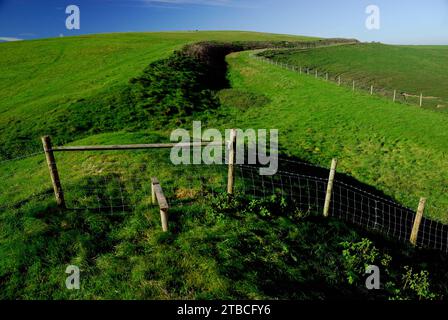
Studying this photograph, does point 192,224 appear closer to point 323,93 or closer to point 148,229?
point 148,229

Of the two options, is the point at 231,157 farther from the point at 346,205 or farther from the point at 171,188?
the point at 346,205

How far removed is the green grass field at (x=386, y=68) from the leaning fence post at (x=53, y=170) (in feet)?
133

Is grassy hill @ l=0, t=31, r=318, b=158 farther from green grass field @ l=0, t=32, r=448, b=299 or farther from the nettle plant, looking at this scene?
the nettle plant

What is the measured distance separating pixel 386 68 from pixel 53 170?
7156cm

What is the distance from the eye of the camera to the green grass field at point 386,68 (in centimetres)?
5131

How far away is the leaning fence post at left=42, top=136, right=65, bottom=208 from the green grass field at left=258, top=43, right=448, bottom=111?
40680 millimetres

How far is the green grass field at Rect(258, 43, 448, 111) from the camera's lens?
51.3 meters

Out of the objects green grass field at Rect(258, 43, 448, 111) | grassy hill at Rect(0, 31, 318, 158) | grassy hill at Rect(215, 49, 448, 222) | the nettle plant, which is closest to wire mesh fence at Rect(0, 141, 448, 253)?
the nettle plant

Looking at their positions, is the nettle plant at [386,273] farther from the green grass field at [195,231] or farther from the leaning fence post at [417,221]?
the leaning fence post at [417,221]

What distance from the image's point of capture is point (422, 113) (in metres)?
30.1

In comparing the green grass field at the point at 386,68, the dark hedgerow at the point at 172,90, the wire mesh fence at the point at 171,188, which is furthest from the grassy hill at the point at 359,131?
the green grass field at the point at 386,68

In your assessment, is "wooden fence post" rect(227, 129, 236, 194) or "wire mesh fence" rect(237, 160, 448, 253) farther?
"wire mesh fence" rect(237, 160, 448, 253)
